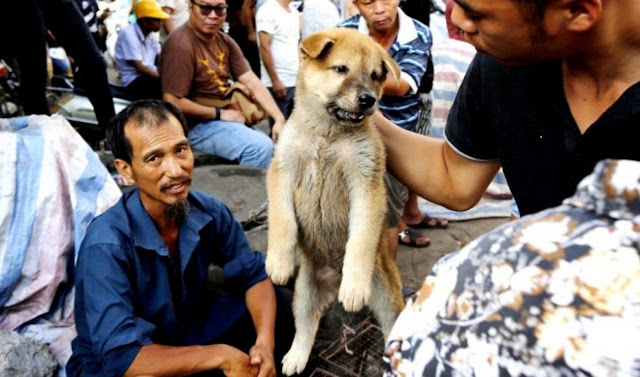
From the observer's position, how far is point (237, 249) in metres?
3.25

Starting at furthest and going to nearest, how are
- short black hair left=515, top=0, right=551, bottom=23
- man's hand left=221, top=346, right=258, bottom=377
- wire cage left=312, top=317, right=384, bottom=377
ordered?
wire cage left=312, top=317, right=384, bottom=377 → man's hand left=221, top=346, right=258, bottom=377 → short black hair left=515, top=0, right=551, bottom=23

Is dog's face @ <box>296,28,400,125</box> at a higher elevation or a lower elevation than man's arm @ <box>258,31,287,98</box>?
higher

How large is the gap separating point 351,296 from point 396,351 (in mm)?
1502

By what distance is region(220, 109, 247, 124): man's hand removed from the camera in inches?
210

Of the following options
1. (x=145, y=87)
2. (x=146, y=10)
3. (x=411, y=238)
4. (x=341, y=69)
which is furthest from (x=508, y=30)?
(x=146, y=10)

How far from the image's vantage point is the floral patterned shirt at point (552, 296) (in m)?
0.74

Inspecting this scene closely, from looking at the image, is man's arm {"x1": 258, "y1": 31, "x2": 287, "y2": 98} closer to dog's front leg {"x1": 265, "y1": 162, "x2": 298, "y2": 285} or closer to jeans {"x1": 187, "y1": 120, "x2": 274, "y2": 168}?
jeans {"x1": 187, "y1": 120, "x2": 274, "y2": 168}

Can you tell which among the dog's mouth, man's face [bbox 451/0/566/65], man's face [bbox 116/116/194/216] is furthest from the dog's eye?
man's face [bbox 451/0/566/65]

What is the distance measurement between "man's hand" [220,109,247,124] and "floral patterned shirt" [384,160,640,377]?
4629 millimetres

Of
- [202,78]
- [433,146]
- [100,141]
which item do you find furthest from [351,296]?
[100,141]

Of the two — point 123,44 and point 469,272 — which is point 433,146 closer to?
point 469,272

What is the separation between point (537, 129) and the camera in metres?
1.59

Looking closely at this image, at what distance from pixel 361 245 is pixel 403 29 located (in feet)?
6.63

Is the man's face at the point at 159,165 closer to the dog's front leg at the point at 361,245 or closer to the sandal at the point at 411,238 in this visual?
the dog's front leg at the point at 361,245
